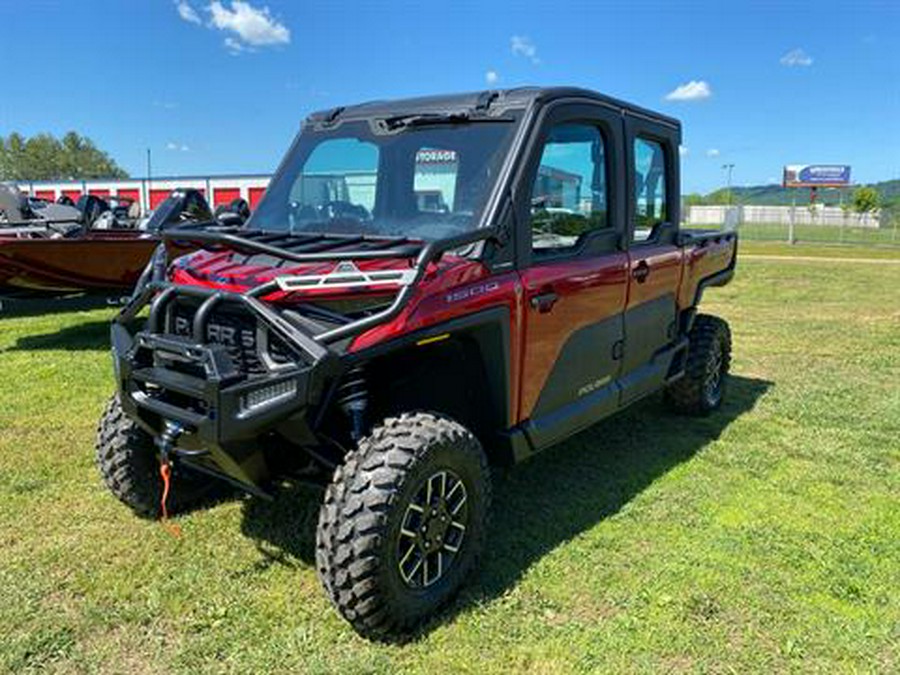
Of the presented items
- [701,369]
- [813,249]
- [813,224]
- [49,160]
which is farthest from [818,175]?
[49,160]

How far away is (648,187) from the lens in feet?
16.5

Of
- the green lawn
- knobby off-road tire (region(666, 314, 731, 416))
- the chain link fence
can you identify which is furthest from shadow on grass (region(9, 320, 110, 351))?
the green lawn

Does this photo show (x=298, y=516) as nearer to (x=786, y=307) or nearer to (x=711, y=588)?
(x=711, y=588)

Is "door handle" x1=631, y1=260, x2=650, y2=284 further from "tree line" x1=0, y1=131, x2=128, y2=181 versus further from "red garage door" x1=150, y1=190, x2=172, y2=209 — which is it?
"tree line" x1=0, y1=131, x2=128, y2=181

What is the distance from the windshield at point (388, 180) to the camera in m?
3.73

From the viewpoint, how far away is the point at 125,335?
359 cm

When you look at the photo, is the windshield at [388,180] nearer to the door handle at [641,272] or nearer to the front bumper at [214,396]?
the front bumper at [214,396]

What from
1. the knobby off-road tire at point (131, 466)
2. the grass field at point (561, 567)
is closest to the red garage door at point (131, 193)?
the grass field at point (561, 567)

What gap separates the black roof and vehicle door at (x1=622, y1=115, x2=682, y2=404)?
0.36 meters

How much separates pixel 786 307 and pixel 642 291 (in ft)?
29.9

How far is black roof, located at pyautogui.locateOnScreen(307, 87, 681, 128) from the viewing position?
3.83 m

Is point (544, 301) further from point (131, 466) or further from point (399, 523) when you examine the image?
point (131, 466)

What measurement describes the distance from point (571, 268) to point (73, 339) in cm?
738

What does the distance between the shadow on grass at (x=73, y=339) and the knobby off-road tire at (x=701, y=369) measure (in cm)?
611
